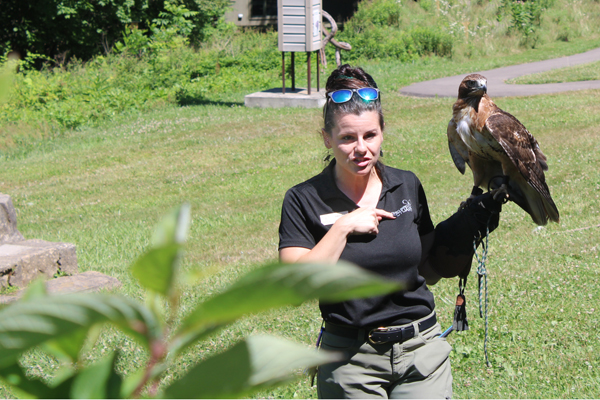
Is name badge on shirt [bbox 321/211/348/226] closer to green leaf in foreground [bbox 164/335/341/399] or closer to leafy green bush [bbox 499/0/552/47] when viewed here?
green leaf in foreground [bbox 164/335/341/399]

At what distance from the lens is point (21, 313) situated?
0.32m

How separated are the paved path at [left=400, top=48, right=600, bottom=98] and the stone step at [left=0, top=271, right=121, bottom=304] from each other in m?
10.1

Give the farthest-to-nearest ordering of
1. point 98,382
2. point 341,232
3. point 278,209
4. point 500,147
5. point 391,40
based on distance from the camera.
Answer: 1. point 391,40
2. point 278,209
3. point 500,147
4. point 341,232
5. point 98,382

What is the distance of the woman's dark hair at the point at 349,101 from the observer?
2.35 metres

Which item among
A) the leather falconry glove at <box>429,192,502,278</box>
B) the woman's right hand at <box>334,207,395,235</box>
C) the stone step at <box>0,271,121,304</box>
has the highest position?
the woman's right hand at <box>334,207,395,235</box>

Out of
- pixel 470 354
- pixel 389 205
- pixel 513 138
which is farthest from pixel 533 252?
pixel 389 205

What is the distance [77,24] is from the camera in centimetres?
2100

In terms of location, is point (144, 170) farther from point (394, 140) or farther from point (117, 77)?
point (117, 77)

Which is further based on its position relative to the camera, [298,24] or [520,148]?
[298,24]

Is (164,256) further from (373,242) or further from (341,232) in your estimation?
(373,242)

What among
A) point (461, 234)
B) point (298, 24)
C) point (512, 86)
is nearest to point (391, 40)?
point (512, 86)

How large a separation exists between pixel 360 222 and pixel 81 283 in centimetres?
408

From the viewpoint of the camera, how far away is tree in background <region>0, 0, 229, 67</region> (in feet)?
68.1

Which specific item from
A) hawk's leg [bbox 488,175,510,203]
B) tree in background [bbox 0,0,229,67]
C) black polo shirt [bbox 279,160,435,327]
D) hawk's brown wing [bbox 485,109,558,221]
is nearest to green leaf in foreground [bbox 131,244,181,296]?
black polo shirt [bbox 279,160,435,327]
